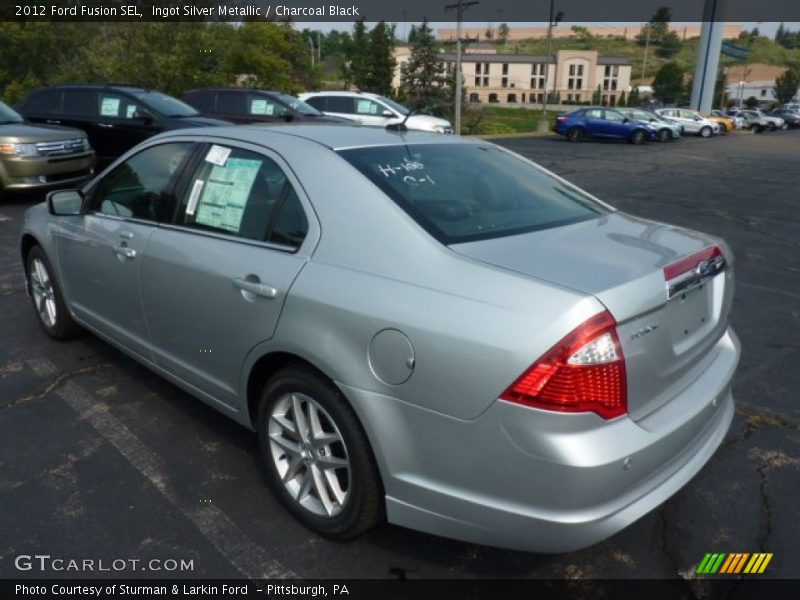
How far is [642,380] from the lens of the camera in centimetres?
214

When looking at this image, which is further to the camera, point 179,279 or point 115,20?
point 115,20

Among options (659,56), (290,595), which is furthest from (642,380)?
(659,56)

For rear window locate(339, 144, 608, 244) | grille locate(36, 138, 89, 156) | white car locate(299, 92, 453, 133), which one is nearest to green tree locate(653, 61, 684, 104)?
white car locate(299, 92, 453, 133)

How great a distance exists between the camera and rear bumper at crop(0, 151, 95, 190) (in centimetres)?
920

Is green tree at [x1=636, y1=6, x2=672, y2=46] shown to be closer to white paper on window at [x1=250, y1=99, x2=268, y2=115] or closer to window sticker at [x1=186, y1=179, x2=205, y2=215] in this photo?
white paper on window at [x1=250, y1=99, x2=268, y2=115]

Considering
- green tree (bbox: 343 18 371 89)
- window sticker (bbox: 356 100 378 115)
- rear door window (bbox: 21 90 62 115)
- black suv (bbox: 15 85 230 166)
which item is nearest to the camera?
black suv (bbox: 15 85 230 166)

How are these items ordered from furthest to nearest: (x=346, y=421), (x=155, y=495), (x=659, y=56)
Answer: (x=659, y=56) → (x=155, y=495) → (x=346, y=421)

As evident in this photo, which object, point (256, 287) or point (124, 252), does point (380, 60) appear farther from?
point (256, 287)

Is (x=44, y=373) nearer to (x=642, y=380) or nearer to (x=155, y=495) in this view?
(x=155, y=495)

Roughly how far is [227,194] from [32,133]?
7.89 m

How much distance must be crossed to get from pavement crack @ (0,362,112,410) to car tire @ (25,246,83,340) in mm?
417

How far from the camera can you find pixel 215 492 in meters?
2.99

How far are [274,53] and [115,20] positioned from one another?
8.01 meters

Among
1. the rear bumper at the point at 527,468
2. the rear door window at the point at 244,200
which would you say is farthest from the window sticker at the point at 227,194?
the rear bumper at the point at 527,468
